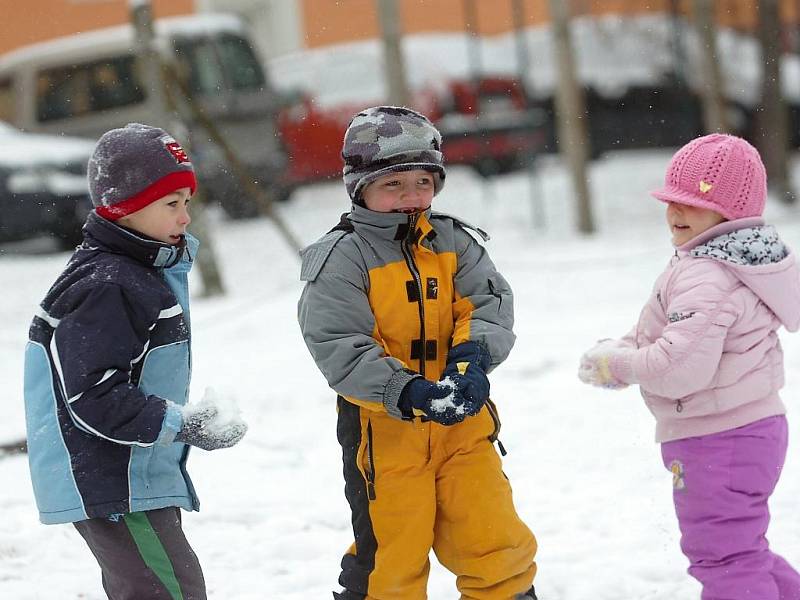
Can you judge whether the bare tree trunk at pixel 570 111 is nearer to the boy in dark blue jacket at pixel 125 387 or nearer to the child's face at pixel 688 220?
the child's face at pixel 688 220

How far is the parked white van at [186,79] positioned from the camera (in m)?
9.62

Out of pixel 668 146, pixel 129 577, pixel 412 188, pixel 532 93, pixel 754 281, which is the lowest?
pixel 668 146

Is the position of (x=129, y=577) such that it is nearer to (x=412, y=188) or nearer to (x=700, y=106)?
(x=412, y=188)

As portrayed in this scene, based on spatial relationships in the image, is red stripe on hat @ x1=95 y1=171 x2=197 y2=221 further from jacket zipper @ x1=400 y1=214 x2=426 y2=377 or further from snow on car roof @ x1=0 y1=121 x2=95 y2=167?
snow on car roof @ x1=0 y1=121 x2=95 y2=167

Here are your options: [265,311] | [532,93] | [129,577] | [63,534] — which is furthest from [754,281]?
[532,93]

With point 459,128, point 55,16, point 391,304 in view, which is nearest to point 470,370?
point 391,304

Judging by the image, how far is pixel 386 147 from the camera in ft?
7.98

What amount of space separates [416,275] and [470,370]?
26 centimetres

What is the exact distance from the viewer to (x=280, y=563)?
3.27 meters

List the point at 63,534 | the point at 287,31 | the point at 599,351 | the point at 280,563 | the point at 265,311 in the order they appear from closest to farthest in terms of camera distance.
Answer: the point at 599,351 → the point at 280,563 → the point at 63,534 → the point at 265,311 → the point at 287,31

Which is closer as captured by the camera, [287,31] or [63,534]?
[63,534]

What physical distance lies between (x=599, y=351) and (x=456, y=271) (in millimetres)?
397

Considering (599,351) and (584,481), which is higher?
(599,351)

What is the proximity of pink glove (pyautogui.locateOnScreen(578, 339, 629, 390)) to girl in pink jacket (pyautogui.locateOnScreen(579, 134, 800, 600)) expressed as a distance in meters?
0.01
